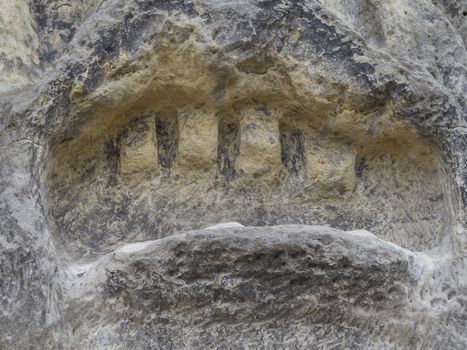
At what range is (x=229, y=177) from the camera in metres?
1.51

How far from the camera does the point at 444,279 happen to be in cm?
142

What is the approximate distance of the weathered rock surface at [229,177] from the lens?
1335mm

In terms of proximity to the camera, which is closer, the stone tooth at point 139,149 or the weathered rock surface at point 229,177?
the weathered rock surface at point 229,177

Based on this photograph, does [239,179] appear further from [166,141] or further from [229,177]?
[166,141]

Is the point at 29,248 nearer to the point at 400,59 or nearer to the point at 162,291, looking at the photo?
the point at 162,291

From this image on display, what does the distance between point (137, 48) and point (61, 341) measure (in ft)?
1.67

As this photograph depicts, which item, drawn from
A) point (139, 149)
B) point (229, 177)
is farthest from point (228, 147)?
point (139, 149)

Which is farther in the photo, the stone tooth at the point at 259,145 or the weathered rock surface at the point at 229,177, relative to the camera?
the stone tooth at the point at 259,145

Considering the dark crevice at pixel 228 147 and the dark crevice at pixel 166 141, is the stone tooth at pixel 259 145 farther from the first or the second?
the dark crevice at pixel 166 141

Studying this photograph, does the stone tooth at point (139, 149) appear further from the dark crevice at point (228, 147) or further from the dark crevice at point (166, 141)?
the dark crevice at point (228, 147)

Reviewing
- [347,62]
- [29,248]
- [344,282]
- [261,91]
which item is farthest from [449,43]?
[29,248]

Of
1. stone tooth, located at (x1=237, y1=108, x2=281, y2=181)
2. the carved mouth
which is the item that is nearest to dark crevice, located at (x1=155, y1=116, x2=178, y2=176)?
the carved mouth

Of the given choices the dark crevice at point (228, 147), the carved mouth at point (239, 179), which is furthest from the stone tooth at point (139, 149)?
the dark crevice at point (228, 147)

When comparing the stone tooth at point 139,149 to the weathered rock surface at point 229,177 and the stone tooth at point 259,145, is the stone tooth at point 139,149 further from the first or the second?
the stone tooth at point 259,145
